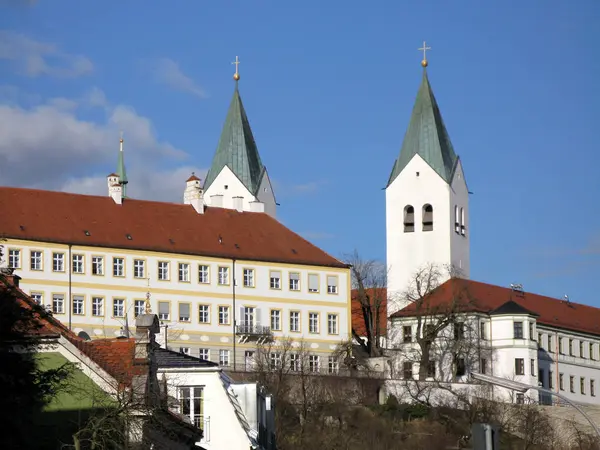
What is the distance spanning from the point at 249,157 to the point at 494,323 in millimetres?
24766

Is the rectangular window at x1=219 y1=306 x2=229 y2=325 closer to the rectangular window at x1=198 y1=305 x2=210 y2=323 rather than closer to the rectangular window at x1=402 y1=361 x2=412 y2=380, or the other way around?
the rectangular window at x1=198 y1=305 x2=210 y2=323

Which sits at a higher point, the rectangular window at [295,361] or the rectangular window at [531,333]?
the rectangular window at [531,333]

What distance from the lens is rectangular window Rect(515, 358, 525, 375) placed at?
119 metres

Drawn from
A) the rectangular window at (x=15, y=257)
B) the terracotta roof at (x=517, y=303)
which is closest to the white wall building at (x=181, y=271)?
the rectangular window at (x=15, y=257)

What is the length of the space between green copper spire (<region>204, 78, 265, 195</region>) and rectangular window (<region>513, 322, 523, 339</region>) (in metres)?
23.6

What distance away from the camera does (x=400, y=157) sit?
133 metres

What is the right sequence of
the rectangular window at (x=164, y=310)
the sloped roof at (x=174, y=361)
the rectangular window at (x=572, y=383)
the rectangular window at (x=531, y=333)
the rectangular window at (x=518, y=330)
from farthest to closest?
the rectangular window at (x=572, y=383), the rectangular window at (x=531, y=333), the rectangular window at (x=518, y=330), the rectangular window at (x=164, y=310), the sloped roof at (x=174, y=361)

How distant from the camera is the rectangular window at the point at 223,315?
369 ft

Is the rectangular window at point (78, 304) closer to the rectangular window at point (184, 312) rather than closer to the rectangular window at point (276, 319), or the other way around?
the rectangular window at point (184, 312)

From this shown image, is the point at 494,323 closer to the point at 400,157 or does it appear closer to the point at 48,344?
the point at 400,157

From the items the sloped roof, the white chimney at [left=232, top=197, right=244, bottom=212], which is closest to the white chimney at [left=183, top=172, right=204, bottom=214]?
the white chimney at [left=232, top=197, right=244, bottom=212]

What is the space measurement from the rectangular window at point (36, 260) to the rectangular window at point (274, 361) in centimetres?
1513

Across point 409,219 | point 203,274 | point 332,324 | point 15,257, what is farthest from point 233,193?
point 15,257

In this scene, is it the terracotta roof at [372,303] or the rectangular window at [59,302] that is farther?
the terracotta roof at [372,303]
